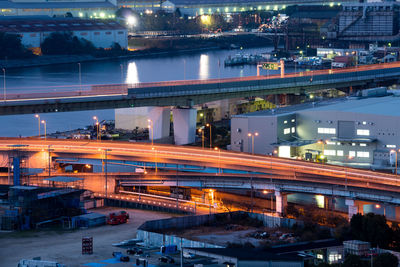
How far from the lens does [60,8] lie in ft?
151

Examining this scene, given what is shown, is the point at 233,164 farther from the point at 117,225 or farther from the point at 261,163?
the point at 117,225

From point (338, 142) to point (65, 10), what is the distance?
30446 mm

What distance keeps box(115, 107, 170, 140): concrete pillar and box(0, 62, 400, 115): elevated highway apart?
0.26m

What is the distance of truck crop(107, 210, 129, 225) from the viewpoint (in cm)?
1281

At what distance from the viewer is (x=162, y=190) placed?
15.0m

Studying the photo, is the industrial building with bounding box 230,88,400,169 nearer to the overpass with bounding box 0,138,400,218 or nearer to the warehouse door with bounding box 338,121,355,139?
the warehouse door with bounding box 338,121,355,139

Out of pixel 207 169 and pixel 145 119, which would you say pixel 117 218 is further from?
pixel 145 119

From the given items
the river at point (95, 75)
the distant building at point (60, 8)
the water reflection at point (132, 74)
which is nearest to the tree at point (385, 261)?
the river at point (95, 75)

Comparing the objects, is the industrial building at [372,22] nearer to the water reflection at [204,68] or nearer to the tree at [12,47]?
the water reflection at [204,68]

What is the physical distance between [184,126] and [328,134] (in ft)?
9.63

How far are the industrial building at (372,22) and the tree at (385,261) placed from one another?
113ft

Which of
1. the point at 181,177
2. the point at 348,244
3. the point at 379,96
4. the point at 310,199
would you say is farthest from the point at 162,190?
the point at 379,96

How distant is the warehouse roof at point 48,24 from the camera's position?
39.9 metres

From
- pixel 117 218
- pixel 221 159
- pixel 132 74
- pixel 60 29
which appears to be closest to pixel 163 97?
pixel 221 159
